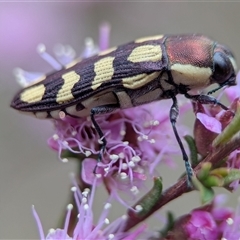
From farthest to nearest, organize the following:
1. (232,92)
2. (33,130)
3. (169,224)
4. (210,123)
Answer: (33,130) < (232,92) < (169,224) < (210,123)

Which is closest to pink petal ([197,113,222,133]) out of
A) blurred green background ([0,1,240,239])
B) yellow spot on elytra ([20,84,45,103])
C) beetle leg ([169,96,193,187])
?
beetle leg ([169,96,193,187])

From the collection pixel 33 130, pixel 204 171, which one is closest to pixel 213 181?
pixel 204 171

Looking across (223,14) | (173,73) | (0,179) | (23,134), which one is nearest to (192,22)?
(223,14)

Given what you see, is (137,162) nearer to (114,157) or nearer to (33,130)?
(114,157)

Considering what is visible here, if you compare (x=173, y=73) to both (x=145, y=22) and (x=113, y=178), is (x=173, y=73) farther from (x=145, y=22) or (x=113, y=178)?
(x=145, y=22)

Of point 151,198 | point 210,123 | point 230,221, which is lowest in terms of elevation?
point 230,221

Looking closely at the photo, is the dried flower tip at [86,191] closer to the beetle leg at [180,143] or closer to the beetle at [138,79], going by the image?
the beetle at [138,79]

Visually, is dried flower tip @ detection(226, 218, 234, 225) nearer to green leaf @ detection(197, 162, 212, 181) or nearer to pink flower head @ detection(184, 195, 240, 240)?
pink flower head @ detection(184, 195, 240, 240)

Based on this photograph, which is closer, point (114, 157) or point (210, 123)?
point (210, 123)
